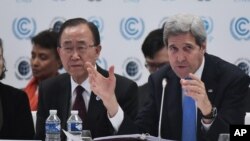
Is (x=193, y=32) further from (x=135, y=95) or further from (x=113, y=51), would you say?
(x=113, y=51)

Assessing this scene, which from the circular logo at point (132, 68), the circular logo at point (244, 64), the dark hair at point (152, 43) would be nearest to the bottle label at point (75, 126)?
the dark hair at point (152, 43)

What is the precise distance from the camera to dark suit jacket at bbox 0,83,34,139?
4426 millimetres

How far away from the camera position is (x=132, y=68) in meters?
5.86

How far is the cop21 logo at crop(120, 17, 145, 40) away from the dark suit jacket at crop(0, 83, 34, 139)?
1551mm

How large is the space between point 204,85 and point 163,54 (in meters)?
1.48

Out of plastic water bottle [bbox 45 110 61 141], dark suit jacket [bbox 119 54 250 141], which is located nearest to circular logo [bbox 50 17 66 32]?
dark suit jacket [bbox 119 54 250 141]

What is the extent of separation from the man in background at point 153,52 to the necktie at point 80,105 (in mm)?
1210

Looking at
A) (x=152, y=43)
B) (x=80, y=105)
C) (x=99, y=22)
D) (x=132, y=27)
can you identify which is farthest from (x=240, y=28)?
(x=80, y=105)

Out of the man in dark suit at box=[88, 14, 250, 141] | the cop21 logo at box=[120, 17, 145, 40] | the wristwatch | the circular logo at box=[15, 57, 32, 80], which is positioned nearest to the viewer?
the wristwatch

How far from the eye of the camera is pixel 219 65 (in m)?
4.21

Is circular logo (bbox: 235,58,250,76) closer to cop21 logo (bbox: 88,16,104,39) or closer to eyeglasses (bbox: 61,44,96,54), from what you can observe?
cop21 logo (bbox: 88,16,104,39)

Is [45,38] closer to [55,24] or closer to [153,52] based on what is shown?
[55,24]

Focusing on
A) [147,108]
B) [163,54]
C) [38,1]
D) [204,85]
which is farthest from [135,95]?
[38,1]

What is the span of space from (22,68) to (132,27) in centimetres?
111
